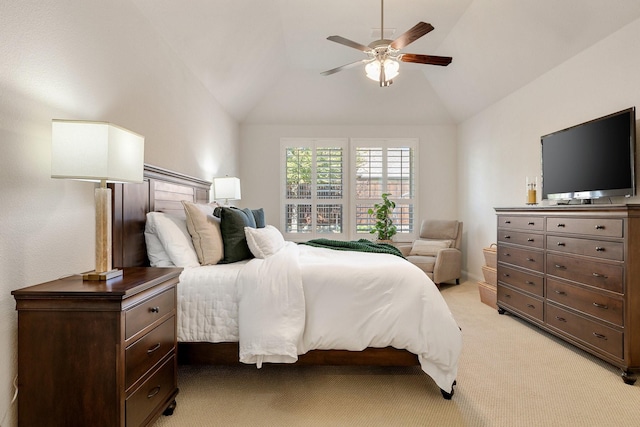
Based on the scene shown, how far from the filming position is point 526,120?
4.09 metres

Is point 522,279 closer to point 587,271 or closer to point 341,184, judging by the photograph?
point 587,271

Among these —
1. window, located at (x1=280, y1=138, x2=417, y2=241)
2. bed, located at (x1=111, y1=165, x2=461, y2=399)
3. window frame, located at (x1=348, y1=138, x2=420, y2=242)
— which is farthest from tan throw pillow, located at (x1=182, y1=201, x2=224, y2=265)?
window frame, located at (x1=348, y1=138, x2=420, y2=242)

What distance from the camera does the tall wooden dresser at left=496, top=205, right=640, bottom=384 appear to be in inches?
90.0

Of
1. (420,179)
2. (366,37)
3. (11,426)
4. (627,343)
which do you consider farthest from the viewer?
(420,179)

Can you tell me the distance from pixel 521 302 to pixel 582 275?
0.84 metres

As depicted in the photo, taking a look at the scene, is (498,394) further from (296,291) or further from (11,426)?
(11,426)

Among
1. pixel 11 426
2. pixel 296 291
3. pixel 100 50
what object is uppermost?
pixel 100 50

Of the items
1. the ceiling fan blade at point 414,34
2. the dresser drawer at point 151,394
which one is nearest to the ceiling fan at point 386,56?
the ceiling fan blade at point 414,34

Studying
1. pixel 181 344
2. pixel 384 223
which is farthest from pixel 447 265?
pixel 181 344

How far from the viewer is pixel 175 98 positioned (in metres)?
3.21

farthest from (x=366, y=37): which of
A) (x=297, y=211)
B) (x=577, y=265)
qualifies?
(x=577, y=265)

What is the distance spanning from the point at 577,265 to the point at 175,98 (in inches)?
142

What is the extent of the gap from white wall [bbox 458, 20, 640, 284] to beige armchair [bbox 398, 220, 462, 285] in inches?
12.3

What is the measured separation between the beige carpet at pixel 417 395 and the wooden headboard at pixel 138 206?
0.87 meters
